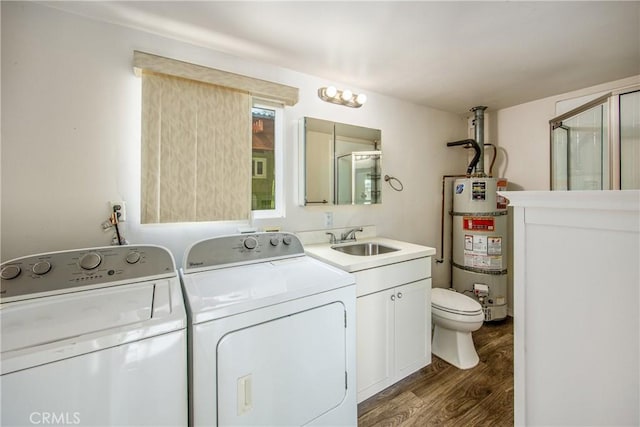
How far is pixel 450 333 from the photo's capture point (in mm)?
2031

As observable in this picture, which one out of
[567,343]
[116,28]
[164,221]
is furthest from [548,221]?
[116,28]

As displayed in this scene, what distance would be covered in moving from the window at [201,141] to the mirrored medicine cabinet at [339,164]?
309 mm

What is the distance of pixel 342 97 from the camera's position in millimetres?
2102

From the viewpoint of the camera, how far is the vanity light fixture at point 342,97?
2.03 metres

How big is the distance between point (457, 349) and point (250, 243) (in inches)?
70.9

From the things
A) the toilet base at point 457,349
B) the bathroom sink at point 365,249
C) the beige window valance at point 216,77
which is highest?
the beige window valance at point 216,77

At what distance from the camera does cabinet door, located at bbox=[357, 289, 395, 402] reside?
156 centimetres

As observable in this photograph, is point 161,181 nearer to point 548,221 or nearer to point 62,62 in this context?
point 62,62

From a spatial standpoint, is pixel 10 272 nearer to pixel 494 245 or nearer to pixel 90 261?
pixel 90 261

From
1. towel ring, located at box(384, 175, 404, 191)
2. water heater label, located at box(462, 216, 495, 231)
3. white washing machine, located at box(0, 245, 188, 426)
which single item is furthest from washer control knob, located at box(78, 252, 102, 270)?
water heater label, located at box(462, 216, 495, 231)

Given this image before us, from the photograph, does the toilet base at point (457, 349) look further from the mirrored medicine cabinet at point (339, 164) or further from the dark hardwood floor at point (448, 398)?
the mirrored medicine cabinet at point (339, 164)

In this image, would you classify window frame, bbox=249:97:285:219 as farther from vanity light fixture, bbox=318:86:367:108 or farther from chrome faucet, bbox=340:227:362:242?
chrome faucet, bbox=340:227:362:242

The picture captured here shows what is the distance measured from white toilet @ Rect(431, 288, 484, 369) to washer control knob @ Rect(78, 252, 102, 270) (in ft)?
7.14

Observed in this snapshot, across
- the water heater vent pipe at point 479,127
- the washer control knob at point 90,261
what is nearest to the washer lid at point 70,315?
the washer control knob at point 90,261
